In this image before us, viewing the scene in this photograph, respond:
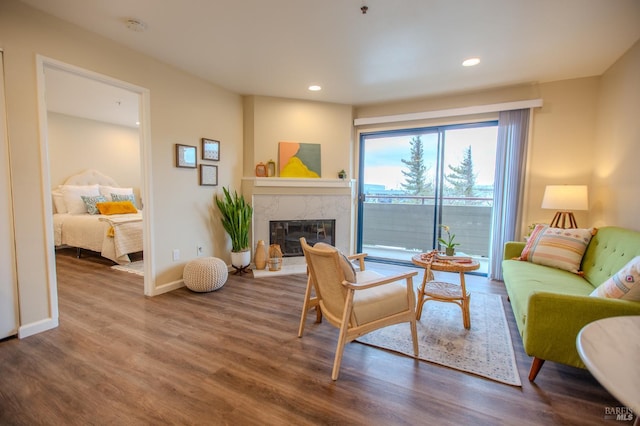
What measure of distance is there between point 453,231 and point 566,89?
7.15ft

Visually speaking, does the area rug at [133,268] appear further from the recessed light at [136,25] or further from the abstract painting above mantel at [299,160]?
the recessed light at [136,25]

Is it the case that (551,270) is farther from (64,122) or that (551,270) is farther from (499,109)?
(64,122)

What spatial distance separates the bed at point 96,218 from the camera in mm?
4293

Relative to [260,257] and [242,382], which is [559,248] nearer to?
[242,382]

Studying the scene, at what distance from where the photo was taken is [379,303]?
1.95m

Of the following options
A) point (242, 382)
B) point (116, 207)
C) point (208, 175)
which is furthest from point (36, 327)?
point (116, 207)

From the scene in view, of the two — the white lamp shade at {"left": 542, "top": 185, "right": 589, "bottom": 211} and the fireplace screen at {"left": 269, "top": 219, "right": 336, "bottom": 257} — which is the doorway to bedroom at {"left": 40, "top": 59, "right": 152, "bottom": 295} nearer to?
the fireplace screen at {"left": 269, "top": 219, "right": 336, "bottom": 257}

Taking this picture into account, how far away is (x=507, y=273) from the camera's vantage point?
9.03 feet

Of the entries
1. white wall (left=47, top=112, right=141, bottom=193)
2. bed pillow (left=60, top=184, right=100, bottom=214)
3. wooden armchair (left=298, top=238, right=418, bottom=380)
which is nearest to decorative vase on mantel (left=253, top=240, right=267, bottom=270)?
wooden armchair (left=298, top=238, right=418, bottom=380)

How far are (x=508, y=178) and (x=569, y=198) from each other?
0.77m

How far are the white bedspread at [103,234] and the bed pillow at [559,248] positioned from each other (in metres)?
5.18

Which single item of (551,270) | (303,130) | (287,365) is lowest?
(287,365)

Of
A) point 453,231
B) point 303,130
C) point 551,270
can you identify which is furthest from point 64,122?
point 551,270

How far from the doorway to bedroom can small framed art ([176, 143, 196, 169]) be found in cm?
36
